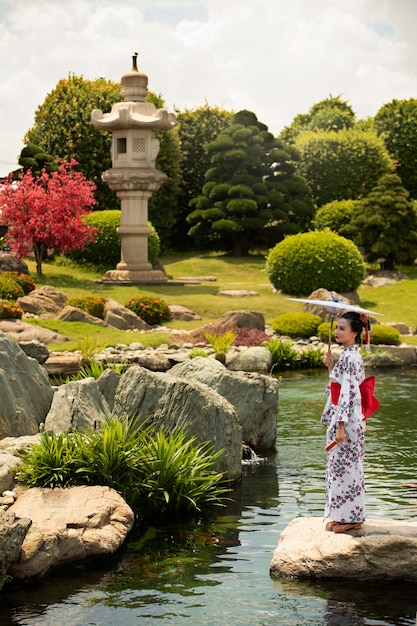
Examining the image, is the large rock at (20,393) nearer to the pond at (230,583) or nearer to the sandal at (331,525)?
the pond at (230,583)

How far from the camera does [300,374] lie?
21.4 meters

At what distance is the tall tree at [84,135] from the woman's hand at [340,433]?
102 ft

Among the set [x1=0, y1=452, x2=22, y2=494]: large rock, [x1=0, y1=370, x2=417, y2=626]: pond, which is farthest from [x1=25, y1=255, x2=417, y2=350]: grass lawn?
[x1=0, y1=452, x2=22, y2=494]: large rock

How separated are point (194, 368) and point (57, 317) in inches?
460

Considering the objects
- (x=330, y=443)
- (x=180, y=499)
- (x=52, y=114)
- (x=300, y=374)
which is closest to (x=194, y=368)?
(x=180, y=499)

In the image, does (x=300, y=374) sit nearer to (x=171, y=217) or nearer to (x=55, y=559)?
(x=55, y=559)

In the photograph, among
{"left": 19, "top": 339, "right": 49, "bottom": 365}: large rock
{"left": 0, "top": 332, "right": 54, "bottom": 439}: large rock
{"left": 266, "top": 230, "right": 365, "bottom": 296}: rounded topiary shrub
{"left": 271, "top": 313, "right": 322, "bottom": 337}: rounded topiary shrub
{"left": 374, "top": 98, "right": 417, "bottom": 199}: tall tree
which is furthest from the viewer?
{"left": 374, "top": 98, "right": 417, "bottom": 199}: tall tree

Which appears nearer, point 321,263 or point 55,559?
point 55,559

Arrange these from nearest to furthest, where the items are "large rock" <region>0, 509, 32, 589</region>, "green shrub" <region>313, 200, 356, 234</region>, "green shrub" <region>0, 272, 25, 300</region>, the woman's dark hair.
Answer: "large rock" <region>0, 509, 32, 589</region>, the woman's dark hair, "green shrub" <region>0, 272, 25, 300</region>, "green shrub" <region>313, 200, 356, 234</region>

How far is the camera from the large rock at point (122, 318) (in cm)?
2497

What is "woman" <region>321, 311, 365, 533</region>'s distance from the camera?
835 cm

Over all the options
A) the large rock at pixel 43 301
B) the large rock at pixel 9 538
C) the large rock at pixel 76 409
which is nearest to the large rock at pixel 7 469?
the large rock at pixel 76 409

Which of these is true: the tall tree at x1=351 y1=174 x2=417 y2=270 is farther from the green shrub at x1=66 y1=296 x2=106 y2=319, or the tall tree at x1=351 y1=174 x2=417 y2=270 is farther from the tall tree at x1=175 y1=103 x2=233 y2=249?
the green shrub at x1=66 y1=296 x2=106 y2=319

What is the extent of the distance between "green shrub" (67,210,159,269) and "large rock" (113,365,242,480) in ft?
73.6
